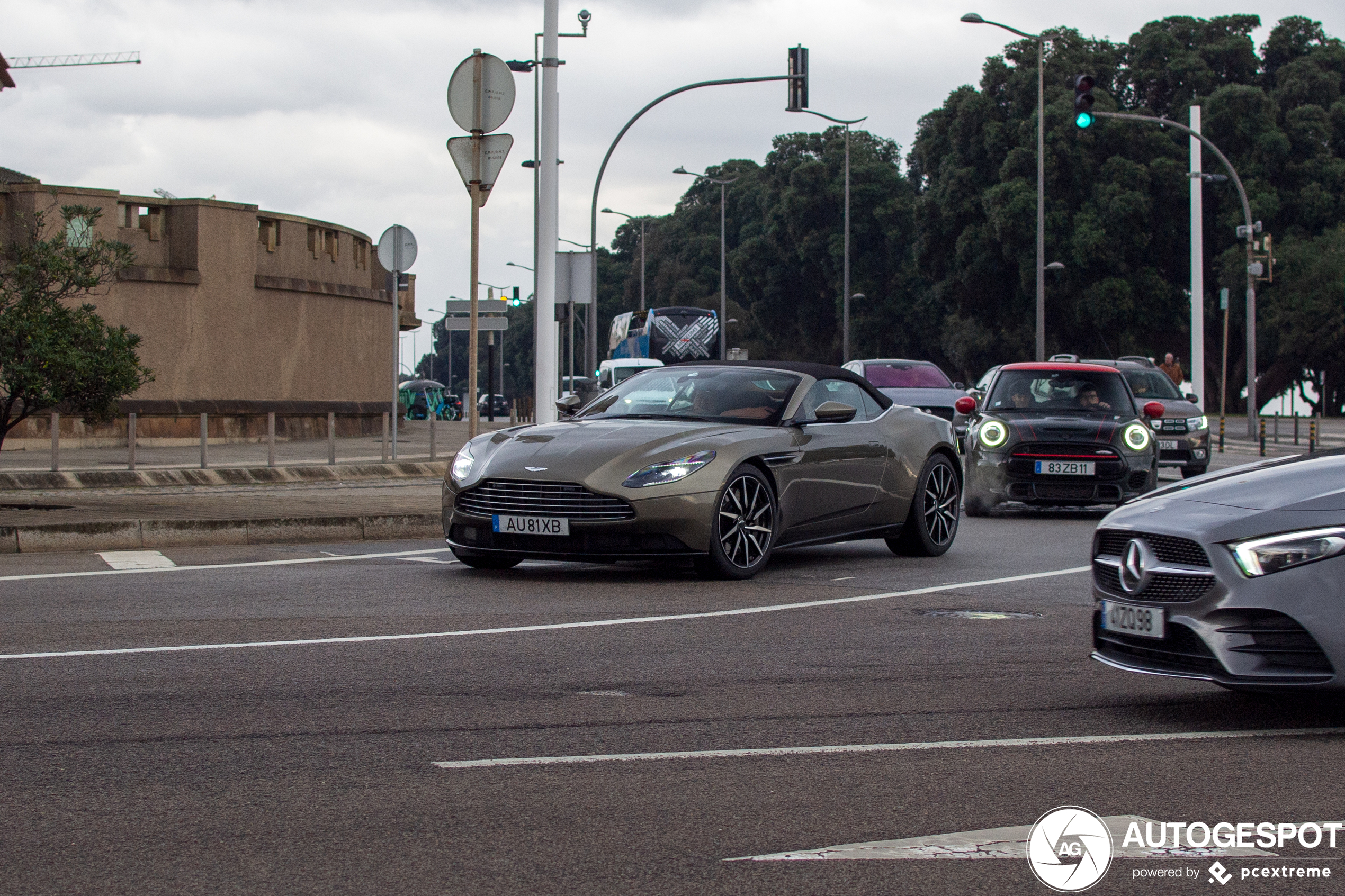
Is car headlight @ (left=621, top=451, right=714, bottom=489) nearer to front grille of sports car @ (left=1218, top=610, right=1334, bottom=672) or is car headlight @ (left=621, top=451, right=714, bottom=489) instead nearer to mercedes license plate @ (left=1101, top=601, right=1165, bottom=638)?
mercedes license plate @ (left=1101, top=601, right=1165, bottom=638)

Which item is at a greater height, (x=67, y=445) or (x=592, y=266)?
(x=592, y=266)

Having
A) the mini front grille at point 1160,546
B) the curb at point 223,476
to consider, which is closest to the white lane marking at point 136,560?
the curb at point 223,476

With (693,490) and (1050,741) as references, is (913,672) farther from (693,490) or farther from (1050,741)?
(693,490)

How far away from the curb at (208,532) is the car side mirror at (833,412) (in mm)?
3233

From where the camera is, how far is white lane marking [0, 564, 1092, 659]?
721cm

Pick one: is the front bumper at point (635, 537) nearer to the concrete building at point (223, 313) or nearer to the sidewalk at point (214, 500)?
the sidewalk at point (214, 500)

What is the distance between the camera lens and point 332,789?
4715 millimetres

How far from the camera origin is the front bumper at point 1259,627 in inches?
212

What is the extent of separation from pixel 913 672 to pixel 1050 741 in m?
1.39

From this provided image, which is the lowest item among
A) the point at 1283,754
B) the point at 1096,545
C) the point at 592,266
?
the point at 1283,754

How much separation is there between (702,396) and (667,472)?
139cm

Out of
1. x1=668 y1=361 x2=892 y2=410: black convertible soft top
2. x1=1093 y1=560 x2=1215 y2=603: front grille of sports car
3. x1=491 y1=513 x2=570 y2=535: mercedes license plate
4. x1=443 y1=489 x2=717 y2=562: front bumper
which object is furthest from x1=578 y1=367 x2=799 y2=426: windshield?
x1=1093 y1=560 x2=1215 y2=603: front grille of sports car

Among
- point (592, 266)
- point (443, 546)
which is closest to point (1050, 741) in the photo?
point (443, 546)

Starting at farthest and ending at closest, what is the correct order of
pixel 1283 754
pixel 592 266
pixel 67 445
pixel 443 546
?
pixel 67 445, pixel 592 266, pixel 443 546, pixel 1283 754
